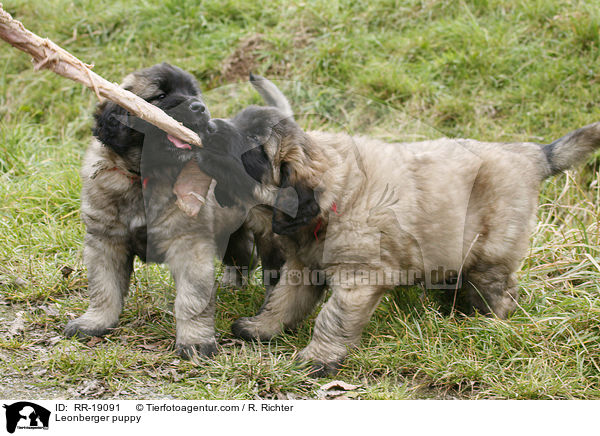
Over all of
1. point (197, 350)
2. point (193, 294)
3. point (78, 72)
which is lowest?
point (197, 350)

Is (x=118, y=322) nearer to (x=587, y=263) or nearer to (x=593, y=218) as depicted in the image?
(x=587, y=263)

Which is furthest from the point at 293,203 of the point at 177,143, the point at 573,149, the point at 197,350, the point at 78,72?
the point at 573,149

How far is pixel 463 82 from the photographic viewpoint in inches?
246

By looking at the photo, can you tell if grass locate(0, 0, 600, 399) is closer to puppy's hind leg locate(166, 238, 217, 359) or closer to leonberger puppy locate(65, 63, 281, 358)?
puppy's hind leg locate(166, 238, 217, 359)

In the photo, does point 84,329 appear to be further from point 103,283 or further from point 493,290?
point 493,290

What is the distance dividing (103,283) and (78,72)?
1.20m

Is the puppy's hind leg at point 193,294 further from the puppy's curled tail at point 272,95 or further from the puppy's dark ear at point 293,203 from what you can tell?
the puppy's curled tail at point 272,95

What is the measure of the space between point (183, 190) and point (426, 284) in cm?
148

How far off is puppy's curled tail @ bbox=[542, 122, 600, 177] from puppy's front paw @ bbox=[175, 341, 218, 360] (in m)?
2.22

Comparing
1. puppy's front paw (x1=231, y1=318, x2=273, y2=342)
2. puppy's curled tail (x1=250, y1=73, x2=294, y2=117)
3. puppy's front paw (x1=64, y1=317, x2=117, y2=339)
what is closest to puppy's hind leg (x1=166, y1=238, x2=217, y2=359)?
puppy's front paw (x1=231, y1=318, x2=273, y2=342)

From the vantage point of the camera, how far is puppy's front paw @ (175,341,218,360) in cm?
338
